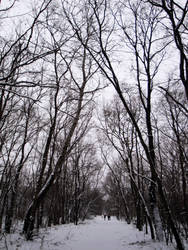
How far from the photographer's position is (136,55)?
7117 millimetres

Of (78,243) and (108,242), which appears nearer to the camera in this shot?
(78,243)

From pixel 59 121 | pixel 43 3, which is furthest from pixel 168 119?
pixel 43 3

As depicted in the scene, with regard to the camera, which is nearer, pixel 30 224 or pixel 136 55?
pixel 136 55

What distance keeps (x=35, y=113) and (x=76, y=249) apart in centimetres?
908

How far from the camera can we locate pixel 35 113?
Result: 12281 mm

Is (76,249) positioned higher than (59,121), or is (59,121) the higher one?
(59,121)

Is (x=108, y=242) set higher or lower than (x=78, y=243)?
lower

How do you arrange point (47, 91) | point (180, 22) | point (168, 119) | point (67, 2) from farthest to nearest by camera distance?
point (168, 119), point (47, 91), point (67, 2), point (180, 22)

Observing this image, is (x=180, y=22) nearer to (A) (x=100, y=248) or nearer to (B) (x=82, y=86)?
(B) (x=82, y=86)

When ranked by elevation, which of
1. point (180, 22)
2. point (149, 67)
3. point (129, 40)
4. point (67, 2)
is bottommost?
point (180, 22)

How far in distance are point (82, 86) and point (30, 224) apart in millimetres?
7252

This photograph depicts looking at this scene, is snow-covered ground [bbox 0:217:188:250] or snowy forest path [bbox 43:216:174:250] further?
snowy forest path [bbox 43:216:174:250]

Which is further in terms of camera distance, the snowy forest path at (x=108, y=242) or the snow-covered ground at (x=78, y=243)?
the snowy forest path at (x=108, y=242)

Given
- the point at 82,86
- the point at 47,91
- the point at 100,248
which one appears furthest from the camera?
the point at 47,91
